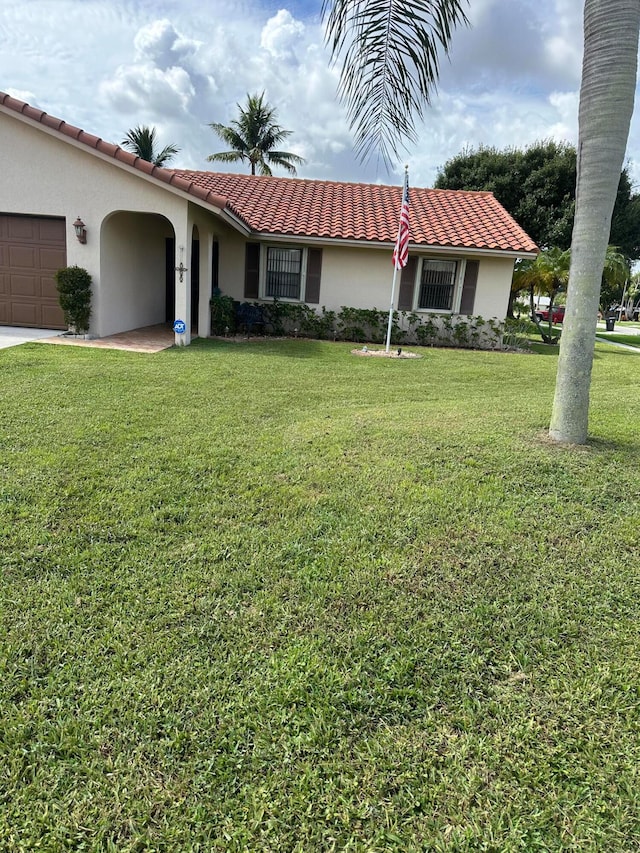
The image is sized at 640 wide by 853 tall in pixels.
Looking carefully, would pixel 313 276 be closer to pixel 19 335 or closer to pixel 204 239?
pixel 204 239

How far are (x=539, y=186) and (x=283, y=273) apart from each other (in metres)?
19.2

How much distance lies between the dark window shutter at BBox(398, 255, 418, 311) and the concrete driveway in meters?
A: 9.14

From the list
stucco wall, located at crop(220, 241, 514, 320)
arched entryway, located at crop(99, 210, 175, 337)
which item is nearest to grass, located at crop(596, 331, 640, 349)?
stucco wall, located at crop(220, 241, 514, 320)

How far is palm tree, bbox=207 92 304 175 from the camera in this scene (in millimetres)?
32406

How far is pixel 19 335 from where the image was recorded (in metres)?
10.5

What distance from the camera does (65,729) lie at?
198 centimetres

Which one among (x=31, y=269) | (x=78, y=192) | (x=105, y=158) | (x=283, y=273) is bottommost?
(x=31, y=269)

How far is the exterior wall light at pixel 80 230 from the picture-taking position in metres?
10.5

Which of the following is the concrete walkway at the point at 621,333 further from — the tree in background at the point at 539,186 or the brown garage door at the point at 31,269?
the brown garage door at the point at 31,269

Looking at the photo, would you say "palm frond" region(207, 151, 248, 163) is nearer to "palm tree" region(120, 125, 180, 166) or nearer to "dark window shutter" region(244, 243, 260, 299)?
"palm tree" region(120, 125, 180, 166)

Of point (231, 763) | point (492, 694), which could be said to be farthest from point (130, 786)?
point (492, 694)

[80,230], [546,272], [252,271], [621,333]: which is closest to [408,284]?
[252,271]

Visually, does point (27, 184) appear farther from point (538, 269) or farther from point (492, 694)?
point (538, 269)

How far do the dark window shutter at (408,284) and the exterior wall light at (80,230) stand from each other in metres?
8.44
